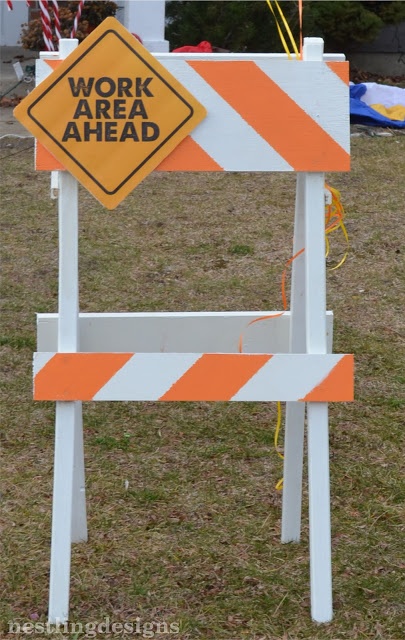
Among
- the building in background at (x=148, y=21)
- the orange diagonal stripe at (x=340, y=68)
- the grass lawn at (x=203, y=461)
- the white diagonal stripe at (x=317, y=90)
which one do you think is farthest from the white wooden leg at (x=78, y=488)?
the building in background at (x=148, y=21)

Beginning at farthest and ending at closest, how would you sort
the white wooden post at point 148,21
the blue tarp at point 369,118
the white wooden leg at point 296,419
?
1. the white wooden post at point 148,21
2. the blue tarp at point 369,118
3. the white wooden leg at point 296,419

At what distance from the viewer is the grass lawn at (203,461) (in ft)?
9.83

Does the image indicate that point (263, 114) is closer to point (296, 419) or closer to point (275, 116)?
point (275, 116)

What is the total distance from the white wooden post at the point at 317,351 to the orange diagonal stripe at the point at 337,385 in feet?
0.11

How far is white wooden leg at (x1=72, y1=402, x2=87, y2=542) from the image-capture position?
314cm

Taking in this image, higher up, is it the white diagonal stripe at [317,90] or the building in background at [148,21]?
the white diagonal stripe at [317,90]

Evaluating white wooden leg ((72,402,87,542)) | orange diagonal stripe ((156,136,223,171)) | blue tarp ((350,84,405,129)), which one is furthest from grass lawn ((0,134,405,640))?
blue tarp ((350,84,405,129))

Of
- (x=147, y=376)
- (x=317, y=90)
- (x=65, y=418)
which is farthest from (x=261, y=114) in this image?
(x=65, y=418)

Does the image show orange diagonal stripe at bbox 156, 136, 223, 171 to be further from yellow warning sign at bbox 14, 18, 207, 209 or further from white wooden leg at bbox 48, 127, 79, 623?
white wooden leg at bbox 48, 127, 79, 623

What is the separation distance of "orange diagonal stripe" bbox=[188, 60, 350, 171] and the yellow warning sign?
0.09m

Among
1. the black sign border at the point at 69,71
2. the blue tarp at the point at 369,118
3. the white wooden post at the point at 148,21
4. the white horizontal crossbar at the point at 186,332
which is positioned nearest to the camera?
the black sign border at the point at 69,71

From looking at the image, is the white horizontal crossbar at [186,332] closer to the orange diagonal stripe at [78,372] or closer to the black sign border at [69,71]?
the orange diagonal stripe at [78,372]

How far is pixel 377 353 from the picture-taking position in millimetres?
4867

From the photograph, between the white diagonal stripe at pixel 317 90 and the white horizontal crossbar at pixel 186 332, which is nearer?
the white diagonal stripe at pixel 317 90
